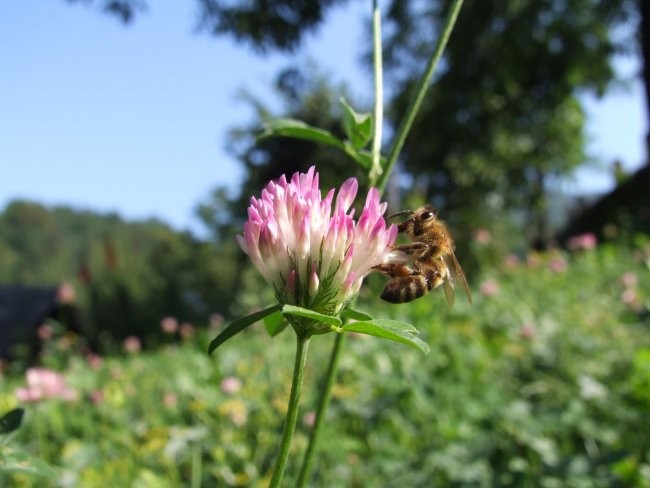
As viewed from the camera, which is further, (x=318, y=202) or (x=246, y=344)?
(x=246, y=344)

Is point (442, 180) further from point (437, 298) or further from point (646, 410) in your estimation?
point (646, 410)

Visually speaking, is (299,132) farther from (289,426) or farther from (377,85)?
(289,426)

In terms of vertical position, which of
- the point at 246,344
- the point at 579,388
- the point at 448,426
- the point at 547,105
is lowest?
the point at 448,426

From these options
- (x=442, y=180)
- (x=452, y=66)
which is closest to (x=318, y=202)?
(x=452, y=66)

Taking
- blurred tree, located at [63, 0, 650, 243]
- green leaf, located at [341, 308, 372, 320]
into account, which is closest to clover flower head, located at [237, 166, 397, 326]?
green leaf, located at [341, 308, 372, 320]

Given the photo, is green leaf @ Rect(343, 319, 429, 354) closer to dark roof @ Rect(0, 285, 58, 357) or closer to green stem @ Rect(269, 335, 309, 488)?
green stem @ Rect(269, 335, 309, 488)

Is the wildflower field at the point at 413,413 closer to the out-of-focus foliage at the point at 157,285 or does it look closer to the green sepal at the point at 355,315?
the green sepal at the point at 355,315
